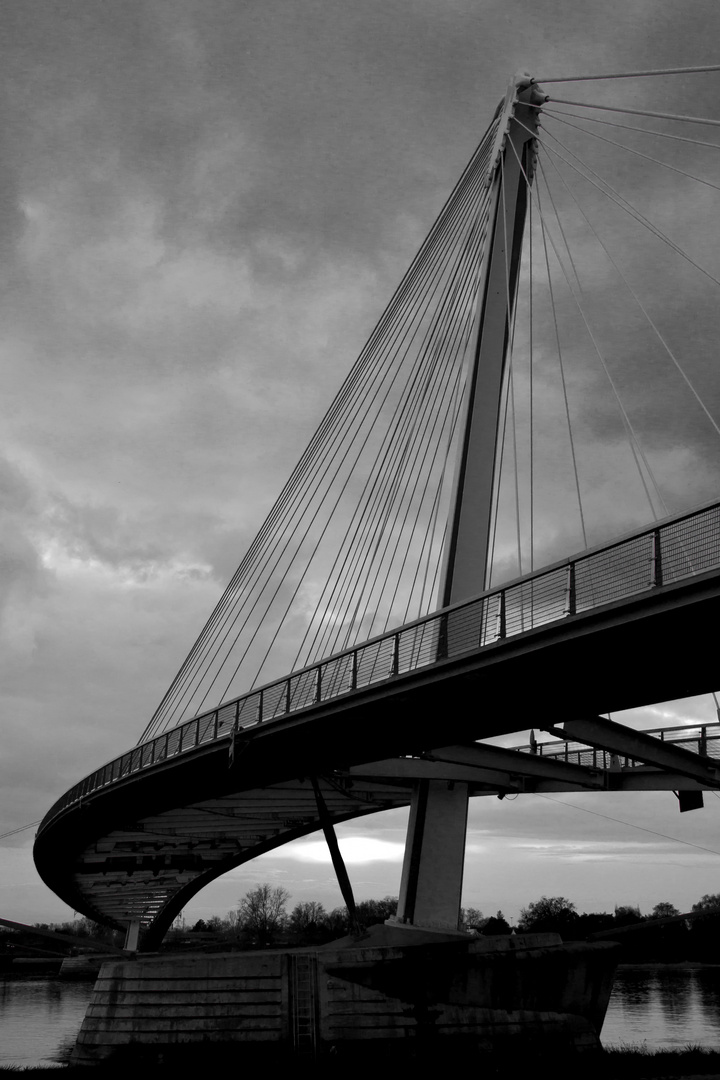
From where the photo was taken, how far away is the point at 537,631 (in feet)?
57.4

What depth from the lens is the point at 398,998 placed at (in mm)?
25047

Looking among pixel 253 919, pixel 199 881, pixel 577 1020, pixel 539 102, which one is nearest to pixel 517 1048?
pixel 577 1020

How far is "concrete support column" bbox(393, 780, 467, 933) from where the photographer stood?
84.9 ft

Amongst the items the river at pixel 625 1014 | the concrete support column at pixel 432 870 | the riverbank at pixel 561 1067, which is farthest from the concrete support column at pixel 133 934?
the concrete support column at pixel 432 870

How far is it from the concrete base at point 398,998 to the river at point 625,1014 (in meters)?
8.27

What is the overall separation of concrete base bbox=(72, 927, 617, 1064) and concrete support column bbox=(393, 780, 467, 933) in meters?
0.74

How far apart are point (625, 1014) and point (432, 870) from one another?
28407mm

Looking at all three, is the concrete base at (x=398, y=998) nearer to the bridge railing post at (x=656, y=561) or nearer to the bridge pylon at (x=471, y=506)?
the bridge pylon at (x=471, y=506)

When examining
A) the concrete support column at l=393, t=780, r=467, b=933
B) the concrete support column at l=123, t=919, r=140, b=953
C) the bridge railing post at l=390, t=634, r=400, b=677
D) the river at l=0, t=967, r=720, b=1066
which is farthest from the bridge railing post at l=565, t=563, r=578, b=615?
the concrete support column at l=123, t=919, r=140, b=953

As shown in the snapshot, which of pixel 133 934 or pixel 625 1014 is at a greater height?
pixel 625 1014

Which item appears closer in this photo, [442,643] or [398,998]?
[442,643]

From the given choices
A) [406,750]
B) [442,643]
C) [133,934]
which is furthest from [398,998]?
[133,934]

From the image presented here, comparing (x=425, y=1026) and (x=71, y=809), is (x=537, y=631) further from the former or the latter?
(x=71, y=809)

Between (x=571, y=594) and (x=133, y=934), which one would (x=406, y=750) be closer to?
(x=571, y=594)
